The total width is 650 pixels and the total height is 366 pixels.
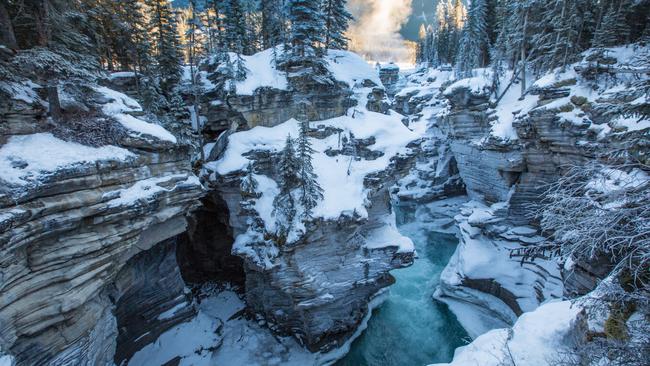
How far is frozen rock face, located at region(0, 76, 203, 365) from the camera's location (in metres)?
7.74

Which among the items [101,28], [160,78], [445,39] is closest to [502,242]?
[160,78]

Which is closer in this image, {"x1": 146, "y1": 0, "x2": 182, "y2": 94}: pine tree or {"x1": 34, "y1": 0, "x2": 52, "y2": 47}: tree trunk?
{"x1": 34, "y1": 0, "x2": 52, "y2": 47}: tree trunk

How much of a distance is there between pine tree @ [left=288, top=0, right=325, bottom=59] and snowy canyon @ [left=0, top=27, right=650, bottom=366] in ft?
6.35

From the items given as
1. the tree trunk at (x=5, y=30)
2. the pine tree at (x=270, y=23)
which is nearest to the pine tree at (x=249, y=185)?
the tree trunk at (x=5, y=30)

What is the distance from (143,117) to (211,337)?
1257 centimetres

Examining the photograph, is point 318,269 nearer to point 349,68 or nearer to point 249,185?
point 249,185

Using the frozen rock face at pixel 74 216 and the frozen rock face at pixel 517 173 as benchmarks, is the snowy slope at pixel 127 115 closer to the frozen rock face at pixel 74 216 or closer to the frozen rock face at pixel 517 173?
the frozen rock face at pixel 74 216

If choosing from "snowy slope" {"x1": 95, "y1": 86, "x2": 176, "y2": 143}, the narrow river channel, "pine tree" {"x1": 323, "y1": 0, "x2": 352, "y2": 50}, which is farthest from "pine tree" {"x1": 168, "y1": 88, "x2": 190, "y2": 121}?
the narrow river channel

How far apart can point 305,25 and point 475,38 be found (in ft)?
108

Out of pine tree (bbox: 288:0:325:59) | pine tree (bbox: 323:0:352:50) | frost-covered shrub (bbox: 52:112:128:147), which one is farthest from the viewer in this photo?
pine tree (bbox: 323:0:352:50)

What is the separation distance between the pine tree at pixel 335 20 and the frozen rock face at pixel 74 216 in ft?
66.1

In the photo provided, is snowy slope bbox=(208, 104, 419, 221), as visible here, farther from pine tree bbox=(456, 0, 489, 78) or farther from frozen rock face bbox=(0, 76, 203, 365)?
pine tree bbox=(456, 0, 489, 78)

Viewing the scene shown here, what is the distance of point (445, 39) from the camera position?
212ft

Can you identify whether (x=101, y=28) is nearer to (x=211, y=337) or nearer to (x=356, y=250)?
(x=211, y=337)
